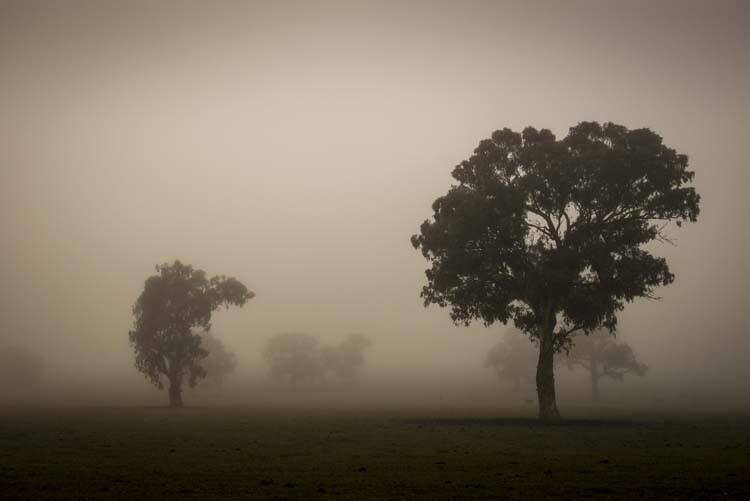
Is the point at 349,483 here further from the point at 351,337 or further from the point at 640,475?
the point at 351,337

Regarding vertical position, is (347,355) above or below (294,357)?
above

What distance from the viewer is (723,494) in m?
17.3

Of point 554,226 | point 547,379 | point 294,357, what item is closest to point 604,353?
point 547,379

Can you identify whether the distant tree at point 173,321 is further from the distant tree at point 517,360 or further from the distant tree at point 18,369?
the distant tree at point 18,369

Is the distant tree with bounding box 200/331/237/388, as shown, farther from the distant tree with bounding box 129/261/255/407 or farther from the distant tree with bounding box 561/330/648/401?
the distant tree with bounding box 561/330/648/401

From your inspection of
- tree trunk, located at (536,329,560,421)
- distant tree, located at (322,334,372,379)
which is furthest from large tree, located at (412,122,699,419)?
distant tree, located at (322,334,372,379)

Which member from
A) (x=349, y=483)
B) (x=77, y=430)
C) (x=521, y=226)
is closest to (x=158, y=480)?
(x=349, y=483)

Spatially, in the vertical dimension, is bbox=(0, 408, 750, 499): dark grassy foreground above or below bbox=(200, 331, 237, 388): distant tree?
below

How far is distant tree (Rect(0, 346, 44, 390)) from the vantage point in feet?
501

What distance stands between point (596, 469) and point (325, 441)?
1597 centimetres

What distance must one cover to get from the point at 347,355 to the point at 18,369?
90.0m

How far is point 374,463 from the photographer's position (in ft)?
80.8

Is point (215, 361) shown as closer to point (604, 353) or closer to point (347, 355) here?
point (347, 355)

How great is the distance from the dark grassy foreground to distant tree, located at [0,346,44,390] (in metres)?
132
